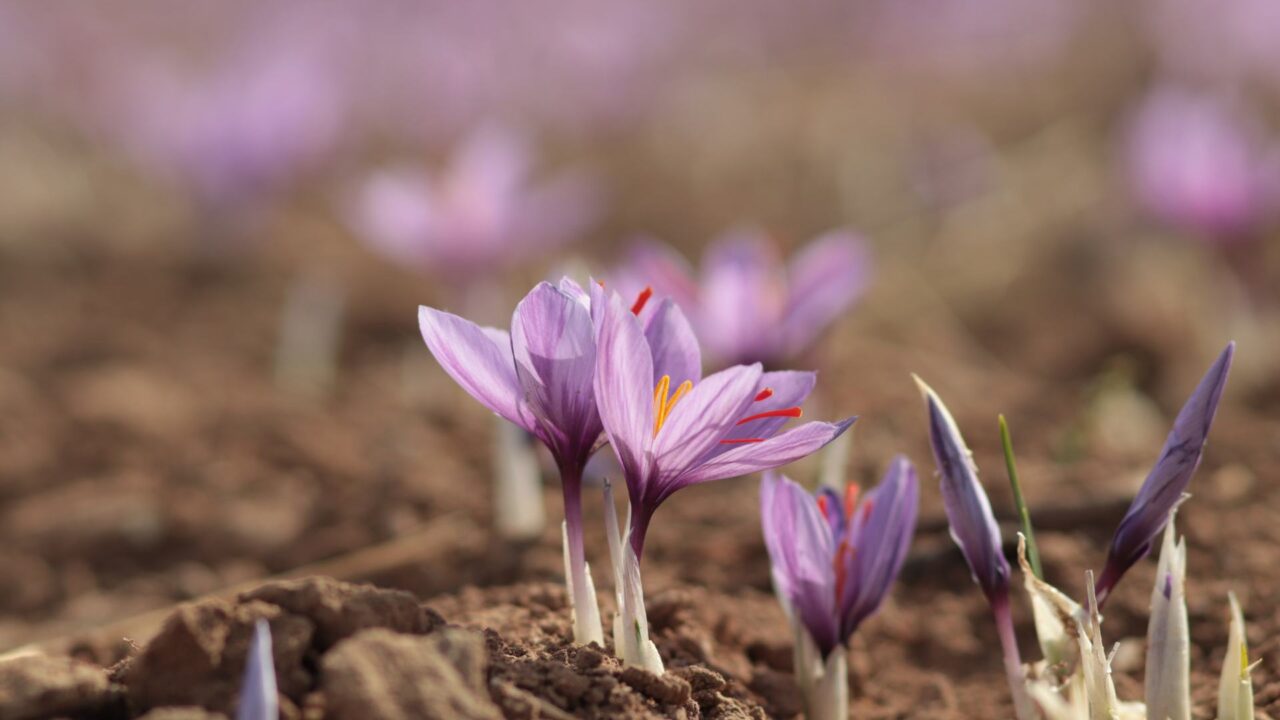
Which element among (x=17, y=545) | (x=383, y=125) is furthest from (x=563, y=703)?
(x=383, y=125)

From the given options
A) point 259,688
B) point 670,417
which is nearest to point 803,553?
point 670,417

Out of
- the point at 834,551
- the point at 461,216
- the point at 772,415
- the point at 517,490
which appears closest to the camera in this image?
the point at 772,415

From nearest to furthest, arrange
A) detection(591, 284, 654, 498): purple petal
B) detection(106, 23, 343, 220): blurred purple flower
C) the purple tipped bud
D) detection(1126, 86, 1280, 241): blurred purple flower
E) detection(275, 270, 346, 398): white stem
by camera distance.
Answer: detection(591, 284, 654, 498): purple petal, the purple tipped bud, detection(1126, 86, 1280, 241): blurred purple flower, detection(275, 270, 346, 398): white stem, detection(106, 23, 343, 220): blurred purple flower

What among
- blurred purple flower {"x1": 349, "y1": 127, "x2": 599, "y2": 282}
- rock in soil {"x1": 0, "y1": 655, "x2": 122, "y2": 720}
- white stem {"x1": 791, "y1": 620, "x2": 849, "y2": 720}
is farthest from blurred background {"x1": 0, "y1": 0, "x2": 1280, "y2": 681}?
rock in soil {"x1": 0, "y1": 655, "x2": 122, "y2": 720}

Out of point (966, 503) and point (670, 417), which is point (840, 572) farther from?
point (670, 417)

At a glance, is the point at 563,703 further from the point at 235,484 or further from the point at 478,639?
the point at 235,484

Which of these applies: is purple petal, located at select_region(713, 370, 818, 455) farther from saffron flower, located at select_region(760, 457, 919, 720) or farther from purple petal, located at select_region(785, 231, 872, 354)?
purple petal, located at select_region(785, 231, 872, 354)
